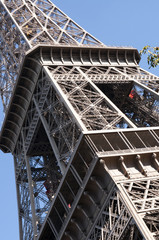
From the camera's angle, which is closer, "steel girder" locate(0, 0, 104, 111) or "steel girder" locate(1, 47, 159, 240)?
"steel girder" locate(1, 47, 159, 240)

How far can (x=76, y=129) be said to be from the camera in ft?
111

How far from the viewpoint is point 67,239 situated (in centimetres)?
3244

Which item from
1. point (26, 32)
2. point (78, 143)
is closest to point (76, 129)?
point (78, 143)

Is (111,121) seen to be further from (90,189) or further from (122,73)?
(122,73)

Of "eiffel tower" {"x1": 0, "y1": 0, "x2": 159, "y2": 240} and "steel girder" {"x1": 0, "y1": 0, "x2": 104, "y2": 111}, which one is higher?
"steel girder" {"x1": 0, "y1": 0, "x2": 104, "y2": 111}

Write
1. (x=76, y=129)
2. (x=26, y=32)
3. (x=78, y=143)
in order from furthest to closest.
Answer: (x=26, y=32) < (x=76, y=129) < (x=78, y=143)

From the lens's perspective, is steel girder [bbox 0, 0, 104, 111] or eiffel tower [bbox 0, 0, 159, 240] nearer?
eiffel tower [bbox 0, 0, 159, 240]

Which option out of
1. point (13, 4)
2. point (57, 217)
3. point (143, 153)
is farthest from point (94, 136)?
point (13, 4)

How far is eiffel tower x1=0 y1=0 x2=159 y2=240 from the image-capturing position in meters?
28.4

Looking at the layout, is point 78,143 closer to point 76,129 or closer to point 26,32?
point 76,129

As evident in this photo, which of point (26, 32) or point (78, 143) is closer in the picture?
point (78, 143)

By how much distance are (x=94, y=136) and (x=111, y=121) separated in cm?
525

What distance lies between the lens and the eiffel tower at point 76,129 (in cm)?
2837

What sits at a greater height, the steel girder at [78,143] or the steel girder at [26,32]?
the steel girder at [26,32]
